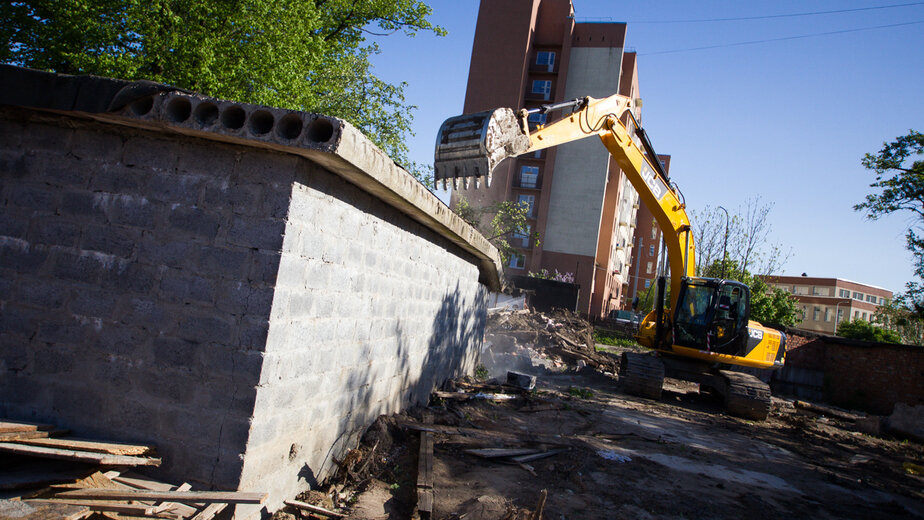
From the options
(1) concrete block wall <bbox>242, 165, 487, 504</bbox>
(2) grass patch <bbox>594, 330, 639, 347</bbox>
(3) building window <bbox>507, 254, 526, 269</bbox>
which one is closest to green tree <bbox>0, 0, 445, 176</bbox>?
(1) concrete block wall <bbox>242, 165, 487, 504</bbox>

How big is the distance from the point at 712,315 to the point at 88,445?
36.7 ft

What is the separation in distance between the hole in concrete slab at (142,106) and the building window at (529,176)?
37.5 metres

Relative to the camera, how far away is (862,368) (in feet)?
56.2

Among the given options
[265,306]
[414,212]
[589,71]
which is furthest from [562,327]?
[589,71]

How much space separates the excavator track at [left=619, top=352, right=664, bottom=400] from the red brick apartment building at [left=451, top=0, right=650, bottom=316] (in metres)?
25.4

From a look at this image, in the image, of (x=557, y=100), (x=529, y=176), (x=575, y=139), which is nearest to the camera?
(x=575, y=139)

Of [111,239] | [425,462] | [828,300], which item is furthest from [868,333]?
[828,300]

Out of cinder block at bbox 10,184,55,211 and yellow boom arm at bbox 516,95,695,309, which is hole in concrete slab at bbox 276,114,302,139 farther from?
yellow boom arm at bbox 516,95,695,309

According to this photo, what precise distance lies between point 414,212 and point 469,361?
18.9 feet

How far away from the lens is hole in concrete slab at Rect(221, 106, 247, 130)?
3168 mm

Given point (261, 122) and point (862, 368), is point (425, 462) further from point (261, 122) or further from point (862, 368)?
point (862, 368)

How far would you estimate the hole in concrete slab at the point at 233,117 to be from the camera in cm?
317

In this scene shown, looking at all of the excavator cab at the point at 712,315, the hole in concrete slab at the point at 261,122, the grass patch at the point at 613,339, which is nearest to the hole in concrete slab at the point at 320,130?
the hole in concrete slab at the point at 261,122

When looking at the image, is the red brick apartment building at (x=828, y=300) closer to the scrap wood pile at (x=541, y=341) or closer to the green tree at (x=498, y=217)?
the green tree at (x=498, y=217)
